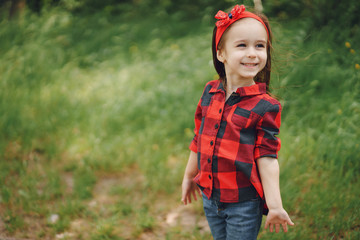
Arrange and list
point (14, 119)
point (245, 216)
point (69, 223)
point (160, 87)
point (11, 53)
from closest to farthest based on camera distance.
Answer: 1. point (245, 216)
2. point (69, 223)
3. point (14, 119)
4. point (160, 87)
5. point (11, 53)

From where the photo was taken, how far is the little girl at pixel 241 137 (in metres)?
1.42

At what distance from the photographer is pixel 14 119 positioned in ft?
11.5

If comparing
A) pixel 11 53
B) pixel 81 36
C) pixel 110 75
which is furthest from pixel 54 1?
pixel 110 75

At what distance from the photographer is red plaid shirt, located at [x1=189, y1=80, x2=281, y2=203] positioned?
1427 mm

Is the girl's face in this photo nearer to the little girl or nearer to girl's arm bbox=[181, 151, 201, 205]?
the little girl

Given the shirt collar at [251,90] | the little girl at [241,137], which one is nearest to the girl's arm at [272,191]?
the little girl at [241,137]

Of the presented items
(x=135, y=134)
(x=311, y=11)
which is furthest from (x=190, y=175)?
(x=311, y=11)

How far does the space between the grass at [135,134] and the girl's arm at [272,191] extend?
1.87 feet

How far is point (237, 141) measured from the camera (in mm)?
1456

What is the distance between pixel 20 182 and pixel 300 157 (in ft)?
7.45

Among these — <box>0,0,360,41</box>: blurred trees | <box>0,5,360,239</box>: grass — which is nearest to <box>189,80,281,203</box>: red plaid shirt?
<box>0,5,360,239</box>: grass

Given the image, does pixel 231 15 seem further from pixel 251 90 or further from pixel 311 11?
pixel 311 11

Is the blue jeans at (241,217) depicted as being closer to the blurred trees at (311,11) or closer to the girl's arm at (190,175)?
the girl's arm at (190,175)

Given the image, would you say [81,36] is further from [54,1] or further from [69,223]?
[69,223]
